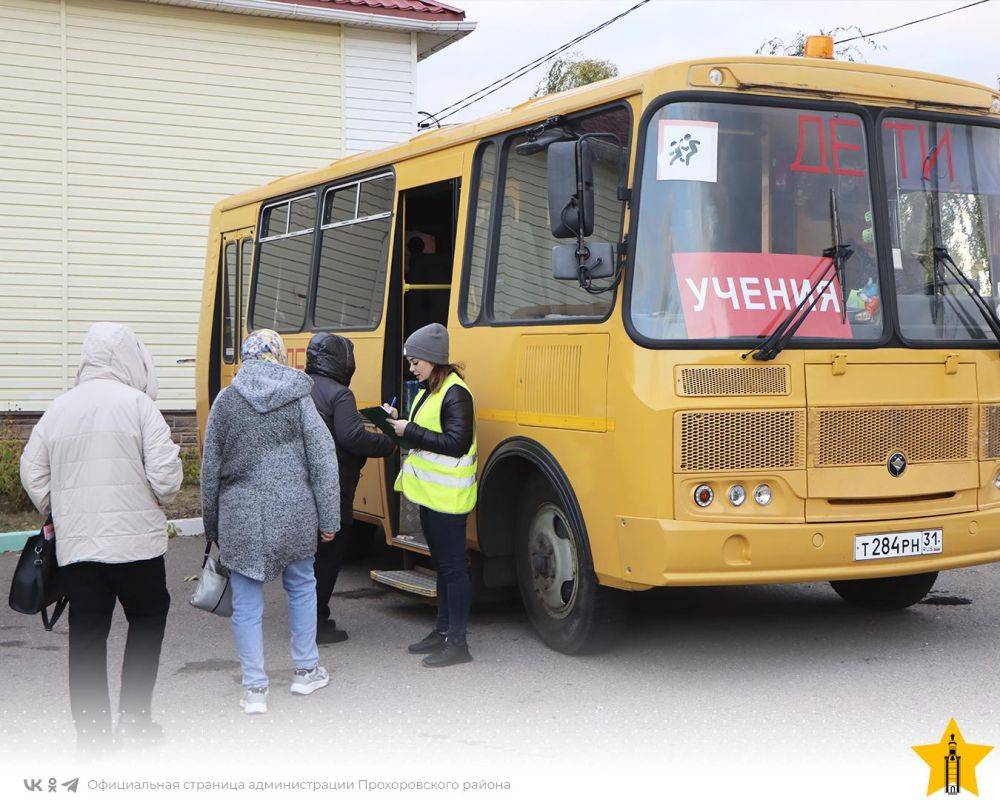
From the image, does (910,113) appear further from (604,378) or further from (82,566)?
(82,566)

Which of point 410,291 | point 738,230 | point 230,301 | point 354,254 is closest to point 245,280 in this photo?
point 230,301

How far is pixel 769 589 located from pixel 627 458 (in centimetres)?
296

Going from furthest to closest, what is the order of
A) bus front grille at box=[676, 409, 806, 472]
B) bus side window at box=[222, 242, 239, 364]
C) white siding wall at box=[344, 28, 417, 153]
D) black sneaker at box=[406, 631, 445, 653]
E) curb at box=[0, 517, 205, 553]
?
1. white siding wall at box=[344, 28, 417, 153]
2. bus side window at box=[222, 242, 239, 364]
3. curb at box=[0, 517, 205, 553]
4. black sneaker at box=[406, 631, 445, 653]
5. bus front grille at box=[676, 409, 806, 472]

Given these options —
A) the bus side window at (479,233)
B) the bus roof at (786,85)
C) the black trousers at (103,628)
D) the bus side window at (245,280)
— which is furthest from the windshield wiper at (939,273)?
the bus side window at (245,280)

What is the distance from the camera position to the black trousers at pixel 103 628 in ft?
17.1

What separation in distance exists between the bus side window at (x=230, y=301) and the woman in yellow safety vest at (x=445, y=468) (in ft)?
16.2

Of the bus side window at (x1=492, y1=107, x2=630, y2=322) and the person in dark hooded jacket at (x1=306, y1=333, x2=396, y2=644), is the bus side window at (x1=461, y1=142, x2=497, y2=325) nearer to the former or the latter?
the bus side window at (x1=492, y1=107, x2=630, y2=322)

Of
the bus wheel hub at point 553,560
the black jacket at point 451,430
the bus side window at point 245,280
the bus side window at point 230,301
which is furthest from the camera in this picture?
the bus side window at point 230,301

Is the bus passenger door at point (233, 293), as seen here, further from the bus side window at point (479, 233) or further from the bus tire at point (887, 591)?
the bus tire at point (887, 591)

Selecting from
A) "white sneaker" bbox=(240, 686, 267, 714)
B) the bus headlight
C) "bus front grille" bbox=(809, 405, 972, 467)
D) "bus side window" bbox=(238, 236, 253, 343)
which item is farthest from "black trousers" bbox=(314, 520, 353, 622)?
"bus side window" bbox=(238, 236, 253, 343)

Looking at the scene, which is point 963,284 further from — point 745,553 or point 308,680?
point 308,680

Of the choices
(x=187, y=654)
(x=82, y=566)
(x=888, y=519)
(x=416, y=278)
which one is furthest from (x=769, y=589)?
(x=82, y=566)

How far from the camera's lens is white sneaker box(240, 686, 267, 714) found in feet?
19.2

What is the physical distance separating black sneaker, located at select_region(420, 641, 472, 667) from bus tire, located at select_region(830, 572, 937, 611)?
2.42 metres
